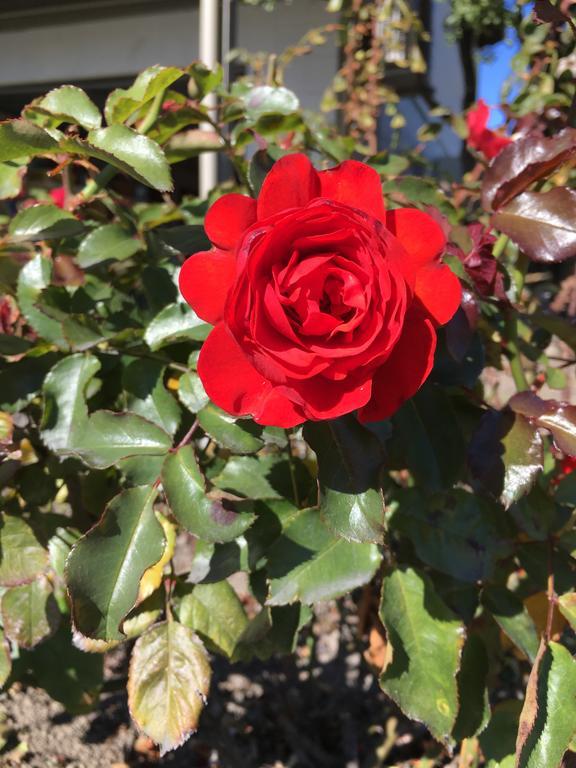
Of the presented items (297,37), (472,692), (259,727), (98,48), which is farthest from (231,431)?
(98,48)

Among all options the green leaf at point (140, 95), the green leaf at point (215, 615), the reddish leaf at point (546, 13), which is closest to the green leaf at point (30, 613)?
the green leaf at point (215, 615)

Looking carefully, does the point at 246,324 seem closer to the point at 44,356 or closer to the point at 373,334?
the point at 373,334

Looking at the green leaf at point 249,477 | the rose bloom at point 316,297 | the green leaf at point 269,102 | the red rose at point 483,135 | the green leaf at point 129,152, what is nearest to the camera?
the rose bloom at point 316,297

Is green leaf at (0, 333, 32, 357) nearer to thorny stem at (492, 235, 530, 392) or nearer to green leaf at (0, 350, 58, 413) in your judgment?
green leaf at (0, 350, 58, 413)

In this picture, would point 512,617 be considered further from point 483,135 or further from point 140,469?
point 483,135

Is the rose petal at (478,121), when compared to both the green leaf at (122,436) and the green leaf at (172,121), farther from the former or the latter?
the green leaf at (122,436)

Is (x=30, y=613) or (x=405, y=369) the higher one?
(x=405, y=369)

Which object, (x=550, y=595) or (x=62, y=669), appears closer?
(x=550, y=595)
